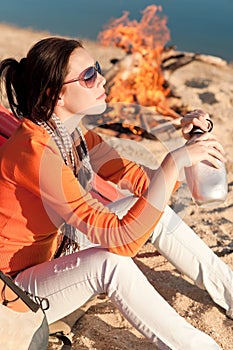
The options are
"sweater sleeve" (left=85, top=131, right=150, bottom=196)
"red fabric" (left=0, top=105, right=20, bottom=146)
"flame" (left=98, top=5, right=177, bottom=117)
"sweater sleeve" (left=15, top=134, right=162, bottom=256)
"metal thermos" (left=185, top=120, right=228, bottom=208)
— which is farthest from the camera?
"flame" (left=98, top=5, right=177, bottom=117)

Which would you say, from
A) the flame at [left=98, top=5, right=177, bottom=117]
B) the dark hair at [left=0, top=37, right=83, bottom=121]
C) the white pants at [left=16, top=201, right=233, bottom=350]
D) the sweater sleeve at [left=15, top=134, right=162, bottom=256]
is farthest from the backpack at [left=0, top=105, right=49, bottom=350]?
the flame at [left=98, top=5, right=177, bottom=117]

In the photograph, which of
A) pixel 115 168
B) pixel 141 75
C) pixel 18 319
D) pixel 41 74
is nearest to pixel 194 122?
pixel 115 168

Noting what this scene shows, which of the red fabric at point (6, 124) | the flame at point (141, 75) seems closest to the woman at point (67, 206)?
the red fabric at point (6, 124)

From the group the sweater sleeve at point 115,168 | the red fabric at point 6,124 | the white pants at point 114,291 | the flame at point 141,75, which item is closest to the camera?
the white pants at point 114,291

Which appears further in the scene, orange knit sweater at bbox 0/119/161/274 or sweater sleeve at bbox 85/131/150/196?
sweater sleeve at bbox 85/131/150/196

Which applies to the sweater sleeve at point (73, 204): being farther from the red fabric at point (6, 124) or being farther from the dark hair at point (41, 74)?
the red fabric at point (6, 124)

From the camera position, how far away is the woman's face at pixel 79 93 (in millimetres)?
2182

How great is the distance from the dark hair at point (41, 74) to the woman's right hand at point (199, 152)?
0.46 meters

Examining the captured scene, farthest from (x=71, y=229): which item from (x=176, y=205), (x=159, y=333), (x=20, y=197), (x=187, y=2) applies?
(x=187, y=2)

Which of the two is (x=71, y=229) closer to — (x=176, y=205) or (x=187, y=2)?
(x=176, y=205)

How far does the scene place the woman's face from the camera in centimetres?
218

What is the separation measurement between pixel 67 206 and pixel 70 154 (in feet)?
1.10

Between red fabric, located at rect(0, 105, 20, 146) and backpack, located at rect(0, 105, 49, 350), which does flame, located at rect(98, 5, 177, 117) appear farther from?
backpack, located at rect(0, 105, 49, 350)

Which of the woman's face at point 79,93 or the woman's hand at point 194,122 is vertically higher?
the woman's face at point 79,93
